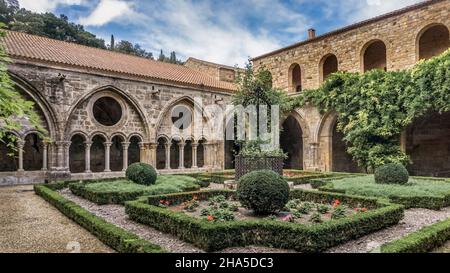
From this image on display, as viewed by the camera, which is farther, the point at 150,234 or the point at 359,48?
the point at 359,48

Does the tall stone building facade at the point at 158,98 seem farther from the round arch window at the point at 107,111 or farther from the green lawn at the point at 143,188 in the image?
the green lawn at the point at 143,188

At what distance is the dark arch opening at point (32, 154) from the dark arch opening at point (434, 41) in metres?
19.3

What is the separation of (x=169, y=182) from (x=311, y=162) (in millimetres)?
9276

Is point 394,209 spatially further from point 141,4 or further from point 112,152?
point 112,152

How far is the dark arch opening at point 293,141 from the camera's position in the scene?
67.9 ft

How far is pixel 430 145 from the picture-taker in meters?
15.4

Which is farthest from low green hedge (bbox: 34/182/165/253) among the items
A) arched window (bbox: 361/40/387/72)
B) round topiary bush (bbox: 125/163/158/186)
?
arched window (bbox: 361/40/387/72)

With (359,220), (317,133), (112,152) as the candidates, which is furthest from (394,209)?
→ (112,152)

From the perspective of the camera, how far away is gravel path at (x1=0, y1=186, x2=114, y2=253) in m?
4.42

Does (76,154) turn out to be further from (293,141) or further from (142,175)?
(293,141)

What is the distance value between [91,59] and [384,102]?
13153 mm

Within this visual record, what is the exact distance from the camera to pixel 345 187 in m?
8.54

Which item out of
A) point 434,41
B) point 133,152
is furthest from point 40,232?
point 434,41

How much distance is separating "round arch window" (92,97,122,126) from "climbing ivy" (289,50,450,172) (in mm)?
10955
